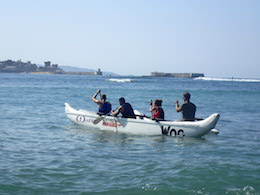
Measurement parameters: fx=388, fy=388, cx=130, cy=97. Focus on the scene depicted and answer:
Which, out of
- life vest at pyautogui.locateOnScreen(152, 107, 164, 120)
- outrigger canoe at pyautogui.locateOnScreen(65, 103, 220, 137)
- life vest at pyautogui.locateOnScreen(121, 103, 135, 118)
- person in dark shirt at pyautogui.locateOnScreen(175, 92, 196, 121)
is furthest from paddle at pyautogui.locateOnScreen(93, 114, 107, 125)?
person in dark shirt at pyautogui.locateOnScreen(175, 92, 196, 121)

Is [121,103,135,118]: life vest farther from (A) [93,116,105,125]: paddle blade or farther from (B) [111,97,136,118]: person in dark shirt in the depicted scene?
(A) [93,116,105,125]: paddle blade

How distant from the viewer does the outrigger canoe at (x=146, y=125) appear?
14846mm

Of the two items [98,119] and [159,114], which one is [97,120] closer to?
[98,119]

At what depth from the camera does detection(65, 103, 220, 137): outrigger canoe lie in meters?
14.8

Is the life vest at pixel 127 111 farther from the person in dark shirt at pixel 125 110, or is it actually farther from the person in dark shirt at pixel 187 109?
the person in dark shirt at pixel 187 109

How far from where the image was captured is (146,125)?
15969mm

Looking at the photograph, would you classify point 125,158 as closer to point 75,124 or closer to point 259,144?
point 259,144

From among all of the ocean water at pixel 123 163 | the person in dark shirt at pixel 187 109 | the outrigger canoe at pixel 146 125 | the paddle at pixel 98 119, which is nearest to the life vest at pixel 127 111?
the outrigger canoe at pixel 146 125

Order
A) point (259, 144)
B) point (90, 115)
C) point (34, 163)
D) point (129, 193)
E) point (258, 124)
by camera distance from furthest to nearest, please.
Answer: point (258, 124)
point (90, 115)
point (259, 144)
point (34, 163)
point (129, 193)

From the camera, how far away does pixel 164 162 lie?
1116 cm

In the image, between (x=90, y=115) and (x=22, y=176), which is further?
(x=90, y=115)

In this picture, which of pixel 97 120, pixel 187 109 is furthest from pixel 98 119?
pixel 187 109

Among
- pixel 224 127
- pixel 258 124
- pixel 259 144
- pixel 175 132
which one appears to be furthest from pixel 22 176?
pixel 258 124

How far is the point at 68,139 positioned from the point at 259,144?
7124mm
